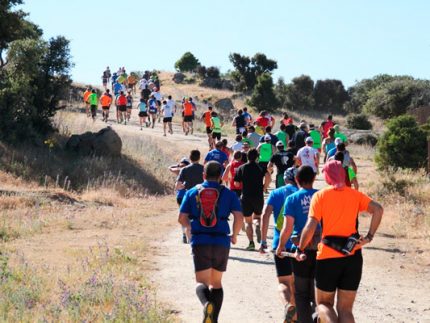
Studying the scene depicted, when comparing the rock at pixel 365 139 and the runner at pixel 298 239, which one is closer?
the runner at pixel 298 239

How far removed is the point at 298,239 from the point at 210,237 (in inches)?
41.3

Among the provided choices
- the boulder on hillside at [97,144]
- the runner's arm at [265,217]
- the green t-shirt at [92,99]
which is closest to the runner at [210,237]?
the runner's arm at [265,217]

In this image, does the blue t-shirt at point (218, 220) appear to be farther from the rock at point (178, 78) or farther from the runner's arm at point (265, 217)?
the rock at point (178, 78)

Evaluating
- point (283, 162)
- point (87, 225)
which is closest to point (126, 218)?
point (87, 225)

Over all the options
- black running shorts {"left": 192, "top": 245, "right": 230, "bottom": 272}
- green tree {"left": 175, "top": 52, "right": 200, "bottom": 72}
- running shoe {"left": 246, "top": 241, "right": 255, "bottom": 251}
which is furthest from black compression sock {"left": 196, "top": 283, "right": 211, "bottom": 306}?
green tree {"left": 175, "top": 52, "right": 200, "bottom": 72}

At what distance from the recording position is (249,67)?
74.3 metres

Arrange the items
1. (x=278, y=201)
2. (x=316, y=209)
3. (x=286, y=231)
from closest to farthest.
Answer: (x=316, y=209)
(x=286, y=231)
(x=278, y=201)

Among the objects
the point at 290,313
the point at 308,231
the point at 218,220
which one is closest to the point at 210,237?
the point at 218,220

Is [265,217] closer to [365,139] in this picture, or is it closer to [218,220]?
[218,220]

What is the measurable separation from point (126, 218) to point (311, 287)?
1169 cm

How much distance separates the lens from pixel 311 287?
8219 mm

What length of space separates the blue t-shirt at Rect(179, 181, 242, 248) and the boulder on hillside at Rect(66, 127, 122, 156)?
759 inches

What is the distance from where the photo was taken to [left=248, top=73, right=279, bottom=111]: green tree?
62.5 m

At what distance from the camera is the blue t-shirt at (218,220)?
8.68 metres
